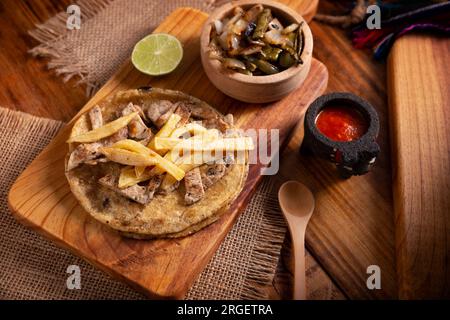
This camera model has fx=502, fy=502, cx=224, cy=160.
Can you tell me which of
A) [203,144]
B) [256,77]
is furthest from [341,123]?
[203,144]

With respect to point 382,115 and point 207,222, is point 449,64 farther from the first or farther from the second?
point 207,222

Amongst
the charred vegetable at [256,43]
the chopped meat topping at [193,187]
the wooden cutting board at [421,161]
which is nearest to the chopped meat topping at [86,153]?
the chopped meat topping at [193,187]

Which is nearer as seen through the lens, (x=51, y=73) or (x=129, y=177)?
(x=129, y=177)

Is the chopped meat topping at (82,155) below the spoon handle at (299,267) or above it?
above

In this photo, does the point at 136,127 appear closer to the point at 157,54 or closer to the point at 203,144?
the point at 203,144

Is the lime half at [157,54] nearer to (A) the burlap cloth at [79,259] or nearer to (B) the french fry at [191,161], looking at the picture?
(A) the burlap cloth at [79,259]

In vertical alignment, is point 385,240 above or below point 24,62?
below
